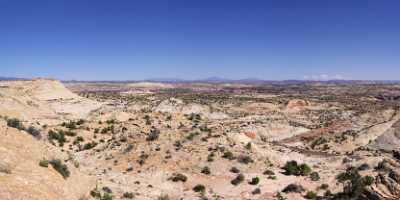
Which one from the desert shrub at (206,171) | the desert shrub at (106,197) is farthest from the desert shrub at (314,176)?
the desert shrub at (106,197)

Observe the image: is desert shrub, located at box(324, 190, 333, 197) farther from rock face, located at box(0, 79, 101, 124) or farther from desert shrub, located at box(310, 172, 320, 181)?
rock face, located at box(0, 79, 101, 124)

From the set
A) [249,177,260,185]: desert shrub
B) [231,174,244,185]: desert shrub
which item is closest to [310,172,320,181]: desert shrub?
[249,177,260,185]: desert shrub

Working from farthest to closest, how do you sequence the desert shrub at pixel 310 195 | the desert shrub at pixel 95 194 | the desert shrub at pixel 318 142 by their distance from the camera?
1. the desert shrub at pixel 318 142
2. the desert shrub at pixel 310 195
3. the desert shrub at pixel 95 194

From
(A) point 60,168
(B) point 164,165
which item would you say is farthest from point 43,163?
(B) point 164,165

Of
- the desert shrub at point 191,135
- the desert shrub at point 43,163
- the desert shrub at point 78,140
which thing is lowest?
the desert shrub at point 78,140

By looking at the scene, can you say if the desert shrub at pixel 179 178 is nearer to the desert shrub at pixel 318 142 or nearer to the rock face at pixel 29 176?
the rock face at pixel 29 176
